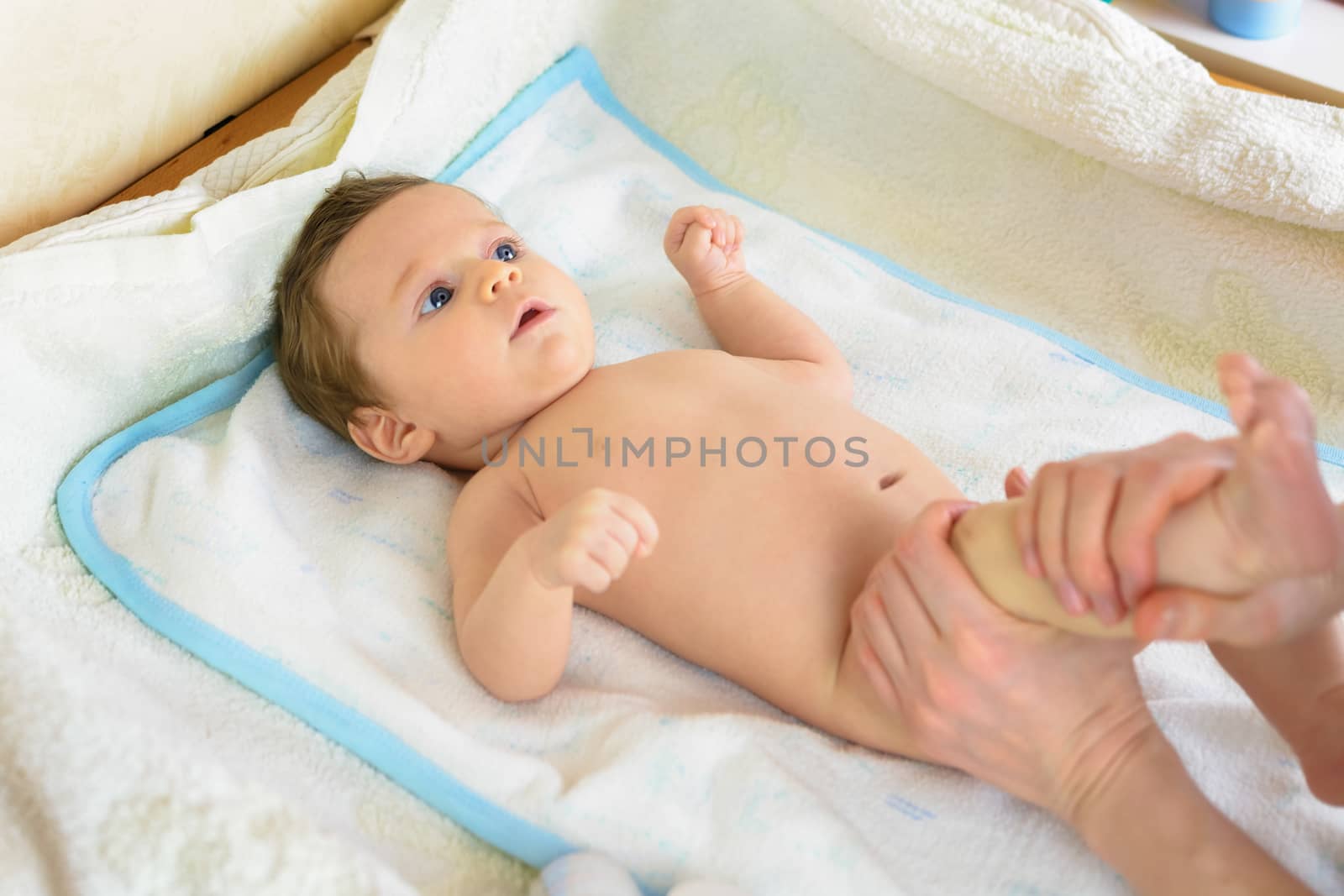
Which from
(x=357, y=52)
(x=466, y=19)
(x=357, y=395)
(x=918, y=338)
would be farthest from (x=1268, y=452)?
(x=357, y=52)

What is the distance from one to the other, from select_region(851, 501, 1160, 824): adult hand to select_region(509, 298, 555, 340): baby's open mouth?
474mm

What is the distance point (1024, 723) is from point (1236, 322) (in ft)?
2.38

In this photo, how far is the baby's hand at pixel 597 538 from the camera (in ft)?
2.92

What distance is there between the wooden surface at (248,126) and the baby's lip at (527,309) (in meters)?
0.57

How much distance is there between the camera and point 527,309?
1.19 meters

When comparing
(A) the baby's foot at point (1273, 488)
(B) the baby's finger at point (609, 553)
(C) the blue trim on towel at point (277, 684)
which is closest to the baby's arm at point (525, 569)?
(B) the baby's finger at point (609, 553)

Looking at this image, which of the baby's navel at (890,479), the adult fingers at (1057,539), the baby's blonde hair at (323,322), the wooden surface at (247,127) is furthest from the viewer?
the wooden surface at (247,127)

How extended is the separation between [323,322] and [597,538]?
500mm

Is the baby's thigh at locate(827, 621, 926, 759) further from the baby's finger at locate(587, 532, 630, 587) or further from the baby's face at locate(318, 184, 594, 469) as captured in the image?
the baby's face at locate(318, 184, 594, 469)

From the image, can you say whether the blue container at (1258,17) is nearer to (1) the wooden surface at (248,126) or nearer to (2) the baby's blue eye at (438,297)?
(1) the wooden surface at (248,126)

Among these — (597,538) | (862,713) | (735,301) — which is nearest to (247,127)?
(735,301)

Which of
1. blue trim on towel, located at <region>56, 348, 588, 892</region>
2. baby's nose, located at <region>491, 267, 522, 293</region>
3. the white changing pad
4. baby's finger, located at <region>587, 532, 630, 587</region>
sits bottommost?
blue trim on towel, located at <region>56, 348, 588, 892</region>

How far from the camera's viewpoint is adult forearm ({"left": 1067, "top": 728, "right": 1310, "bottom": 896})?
A: 79 centimetres

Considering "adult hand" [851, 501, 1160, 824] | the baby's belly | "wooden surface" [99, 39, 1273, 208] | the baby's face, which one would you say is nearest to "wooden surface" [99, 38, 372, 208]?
"wooden surface" [99, 39, 1273, 208]
